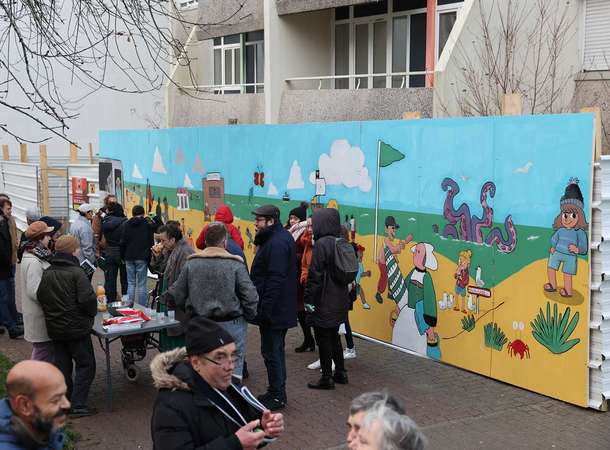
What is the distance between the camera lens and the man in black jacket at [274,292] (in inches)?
306

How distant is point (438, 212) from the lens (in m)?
9.35

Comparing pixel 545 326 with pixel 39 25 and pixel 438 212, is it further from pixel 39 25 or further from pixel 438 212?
pixel 39 25

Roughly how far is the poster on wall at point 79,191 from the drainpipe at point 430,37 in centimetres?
961

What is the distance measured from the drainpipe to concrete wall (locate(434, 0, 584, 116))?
215 centimetres

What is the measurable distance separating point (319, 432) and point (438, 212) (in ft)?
11.1

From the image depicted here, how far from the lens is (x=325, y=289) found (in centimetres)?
834

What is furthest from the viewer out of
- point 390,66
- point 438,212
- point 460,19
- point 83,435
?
point 390,66

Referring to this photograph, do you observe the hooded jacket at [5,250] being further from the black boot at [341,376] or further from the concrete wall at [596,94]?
the concrete wall at [596,94]

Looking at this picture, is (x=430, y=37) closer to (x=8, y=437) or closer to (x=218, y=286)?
(x=218, y=286)

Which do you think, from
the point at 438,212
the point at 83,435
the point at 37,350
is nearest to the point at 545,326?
the point at 438,212

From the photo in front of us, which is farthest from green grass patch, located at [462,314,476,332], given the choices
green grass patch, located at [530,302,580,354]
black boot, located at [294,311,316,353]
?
black boot, located at [294,311,316,353]

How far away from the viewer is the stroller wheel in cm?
891

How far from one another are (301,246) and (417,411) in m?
2.65

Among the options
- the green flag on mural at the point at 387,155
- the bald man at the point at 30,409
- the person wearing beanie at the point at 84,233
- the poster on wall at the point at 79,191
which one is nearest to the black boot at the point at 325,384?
the green flag on mural at the point at 387,155
